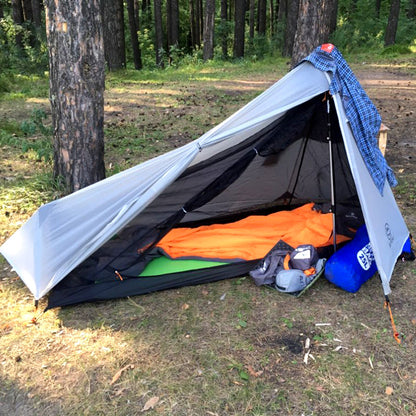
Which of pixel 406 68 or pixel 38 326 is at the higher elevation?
pixel 406 68

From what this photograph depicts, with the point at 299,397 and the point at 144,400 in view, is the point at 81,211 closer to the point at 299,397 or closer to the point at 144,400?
the point at 144,400

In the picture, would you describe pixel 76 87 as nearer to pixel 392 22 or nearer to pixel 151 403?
pixel 151 403

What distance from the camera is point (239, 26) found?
54.4ft

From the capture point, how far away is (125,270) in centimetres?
348

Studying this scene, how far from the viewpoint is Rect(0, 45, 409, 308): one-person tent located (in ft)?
10.6

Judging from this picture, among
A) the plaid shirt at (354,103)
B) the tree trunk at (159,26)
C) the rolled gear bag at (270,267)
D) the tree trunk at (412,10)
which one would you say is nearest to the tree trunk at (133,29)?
the tree trunk at (159,26)

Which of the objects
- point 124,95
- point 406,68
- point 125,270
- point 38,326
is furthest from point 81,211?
point 406,68

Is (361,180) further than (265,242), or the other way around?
(265,242)

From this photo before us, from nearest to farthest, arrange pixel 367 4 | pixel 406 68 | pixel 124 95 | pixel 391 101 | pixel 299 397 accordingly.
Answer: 1. pixel 299 397
2. pixel 391 101
3. pixel 124 95
4. pixel 406 68
5. pixel 367 4

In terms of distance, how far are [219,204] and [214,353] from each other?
1801mm

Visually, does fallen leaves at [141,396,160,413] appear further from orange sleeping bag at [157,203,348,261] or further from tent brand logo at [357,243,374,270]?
tent brand logo at [357,243,374,270]

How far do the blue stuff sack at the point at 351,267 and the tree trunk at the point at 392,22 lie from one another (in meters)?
14.2

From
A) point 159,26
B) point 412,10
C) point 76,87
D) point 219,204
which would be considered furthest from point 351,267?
point 412,10

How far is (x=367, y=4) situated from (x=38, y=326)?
80.7 ft
